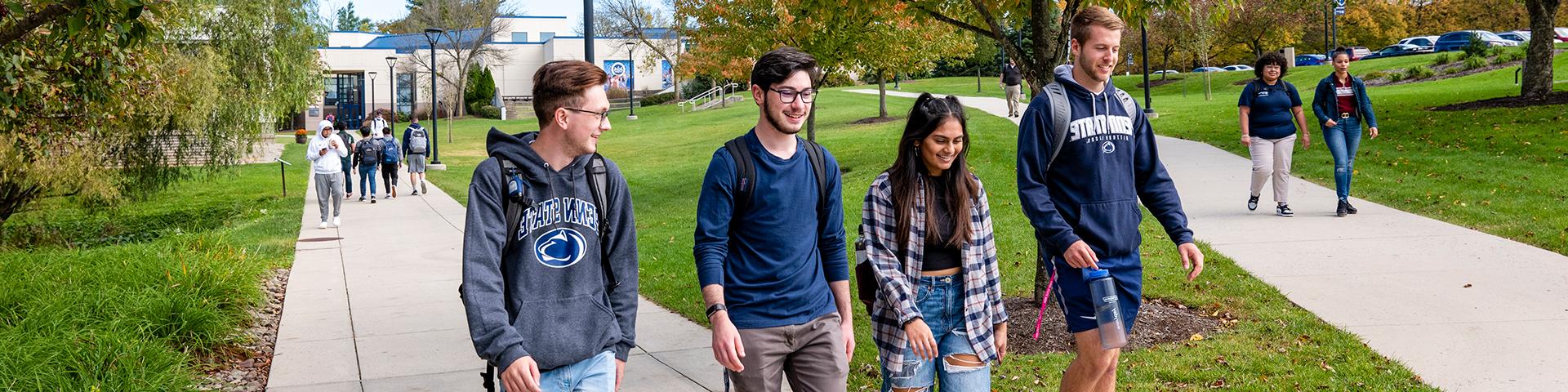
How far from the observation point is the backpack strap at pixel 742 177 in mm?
3439

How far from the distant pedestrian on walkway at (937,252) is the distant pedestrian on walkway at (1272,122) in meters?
7.58

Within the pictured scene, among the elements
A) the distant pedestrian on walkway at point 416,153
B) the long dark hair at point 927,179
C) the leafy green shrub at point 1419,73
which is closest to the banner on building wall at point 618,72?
the leafy green shrub at point 1419,73

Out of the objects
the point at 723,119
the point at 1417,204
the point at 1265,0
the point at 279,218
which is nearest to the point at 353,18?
the point at 723,119

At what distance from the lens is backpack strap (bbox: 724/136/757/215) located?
11.3ft

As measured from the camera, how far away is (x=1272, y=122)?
1083 cm

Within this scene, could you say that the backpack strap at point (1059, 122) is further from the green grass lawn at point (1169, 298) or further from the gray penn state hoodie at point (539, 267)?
the green grass lawn at point (1169, 298)

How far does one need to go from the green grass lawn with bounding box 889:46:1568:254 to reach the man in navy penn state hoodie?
6318 mm

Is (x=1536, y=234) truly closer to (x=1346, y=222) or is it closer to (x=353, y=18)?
(x=1346, y=222)

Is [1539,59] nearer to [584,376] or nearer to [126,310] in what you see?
[126,310]

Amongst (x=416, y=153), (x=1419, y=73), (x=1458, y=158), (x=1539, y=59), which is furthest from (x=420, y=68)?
(x=1458, y=158)

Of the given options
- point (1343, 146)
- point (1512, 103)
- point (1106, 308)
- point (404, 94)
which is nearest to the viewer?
point (1106, 308)

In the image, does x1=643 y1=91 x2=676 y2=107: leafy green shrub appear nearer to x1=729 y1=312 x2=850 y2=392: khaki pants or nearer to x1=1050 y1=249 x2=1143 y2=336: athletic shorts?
x1=1050 y1=249 x2=1143 y2=336: athletic shorts

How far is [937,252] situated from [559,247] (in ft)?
4.05

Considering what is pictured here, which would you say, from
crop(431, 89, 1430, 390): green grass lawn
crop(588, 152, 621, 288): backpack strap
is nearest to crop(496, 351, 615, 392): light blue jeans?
crop(588, 152, 621, 288): backpack strap
